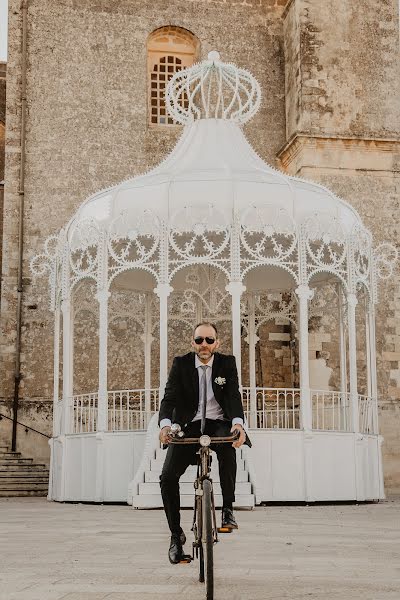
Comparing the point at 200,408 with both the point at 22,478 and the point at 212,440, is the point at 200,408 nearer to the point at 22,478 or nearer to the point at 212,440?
the point at 212,440

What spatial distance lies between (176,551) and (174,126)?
18019mm

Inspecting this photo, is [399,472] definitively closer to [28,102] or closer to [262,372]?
[262,372]

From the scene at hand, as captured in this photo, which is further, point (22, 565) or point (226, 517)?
point (22, 565)

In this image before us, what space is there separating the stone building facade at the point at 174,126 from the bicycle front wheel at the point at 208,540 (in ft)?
48.5

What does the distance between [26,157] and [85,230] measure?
24.3 feet

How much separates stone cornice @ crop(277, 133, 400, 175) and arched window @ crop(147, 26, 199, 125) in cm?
362

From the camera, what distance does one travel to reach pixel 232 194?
14.5m

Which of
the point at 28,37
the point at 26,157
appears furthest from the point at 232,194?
the point at 28,37

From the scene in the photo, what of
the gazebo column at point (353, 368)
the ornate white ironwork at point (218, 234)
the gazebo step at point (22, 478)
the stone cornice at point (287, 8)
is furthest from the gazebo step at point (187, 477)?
the stone cornice at point (287, 8)

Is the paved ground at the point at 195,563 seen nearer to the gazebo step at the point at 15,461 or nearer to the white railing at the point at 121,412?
the white railing at the point at 121,412

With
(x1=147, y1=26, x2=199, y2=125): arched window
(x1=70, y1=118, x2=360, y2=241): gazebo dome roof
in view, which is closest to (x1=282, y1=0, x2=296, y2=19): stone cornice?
(x1=147, y1=26, x2=199, y2=125): arched window

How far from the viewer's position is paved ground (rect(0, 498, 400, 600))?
5230 millimetres

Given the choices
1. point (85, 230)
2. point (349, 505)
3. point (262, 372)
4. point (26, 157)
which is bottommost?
point (349, 505)

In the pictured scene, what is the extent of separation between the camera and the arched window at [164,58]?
75.6 feet
